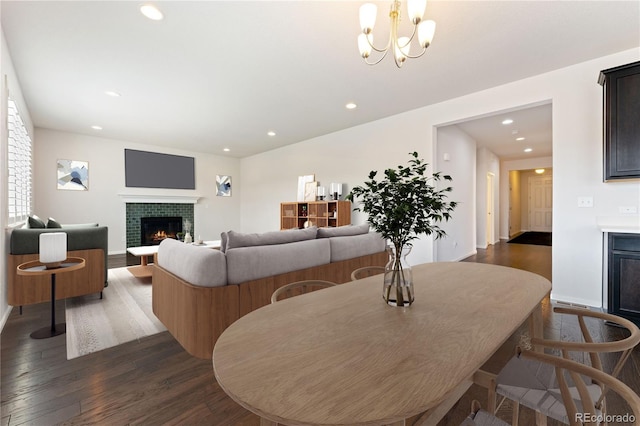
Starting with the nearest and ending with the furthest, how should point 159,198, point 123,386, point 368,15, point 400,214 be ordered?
point 400,214 → point 123,386 → point 368,15 → point 159,198

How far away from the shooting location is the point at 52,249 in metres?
2.45

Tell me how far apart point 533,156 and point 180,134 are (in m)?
9.63

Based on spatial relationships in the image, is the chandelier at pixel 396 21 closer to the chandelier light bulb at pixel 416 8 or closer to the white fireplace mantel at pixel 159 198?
the chandelier light bulb at pixel 416 8

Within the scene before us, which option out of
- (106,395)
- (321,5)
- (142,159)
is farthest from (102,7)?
(142,159)

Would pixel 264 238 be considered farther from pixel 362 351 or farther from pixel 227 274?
pixel 362 351

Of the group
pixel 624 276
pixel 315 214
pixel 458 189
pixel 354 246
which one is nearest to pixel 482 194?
pixel 458 189

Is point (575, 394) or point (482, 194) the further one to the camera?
point (482, 194)

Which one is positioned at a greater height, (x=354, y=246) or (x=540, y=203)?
(x=540, y=203)

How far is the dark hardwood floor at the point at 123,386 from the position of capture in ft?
4.88

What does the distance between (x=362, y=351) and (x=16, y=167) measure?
4.72 m

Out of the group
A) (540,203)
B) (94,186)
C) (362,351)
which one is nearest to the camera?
(362,351)

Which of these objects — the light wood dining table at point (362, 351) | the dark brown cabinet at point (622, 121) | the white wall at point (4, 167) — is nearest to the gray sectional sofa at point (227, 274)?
the light wood dining table at point (362, 351)

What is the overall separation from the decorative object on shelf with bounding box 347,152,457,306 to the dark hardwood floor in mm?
859

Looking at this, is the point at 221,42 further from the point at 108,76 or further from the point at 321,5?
the point at 108,76
